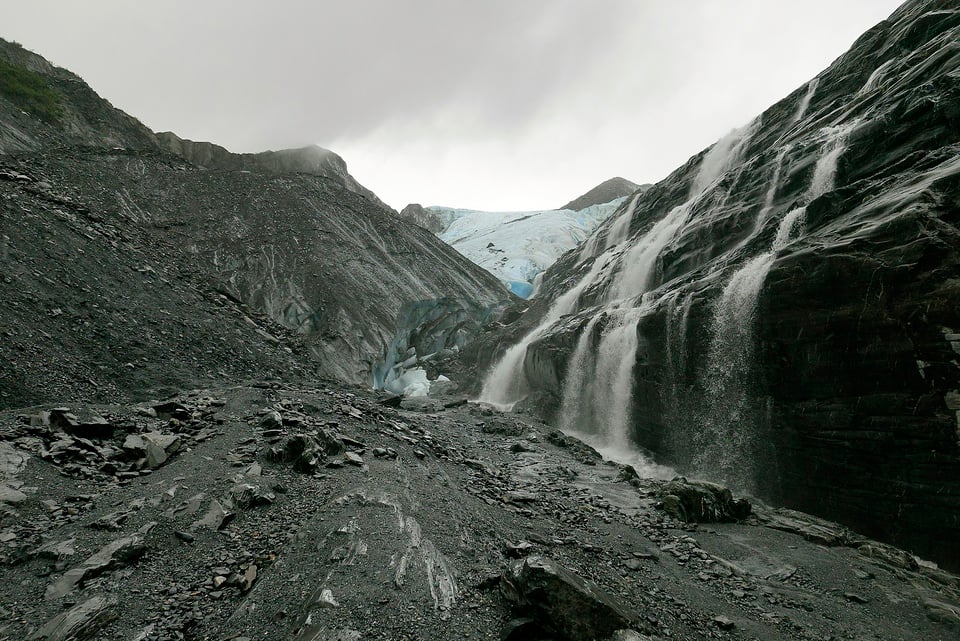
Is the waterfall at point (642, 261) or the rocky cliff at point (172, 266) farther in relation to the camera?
the waterfall at point (642, 261)

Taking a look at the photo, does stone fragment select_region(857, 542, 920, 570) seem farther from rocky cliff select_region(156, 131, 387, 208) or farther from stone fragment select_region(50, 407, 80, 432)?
Answer: rocky cliff select_region(156, 131, 387, 208)

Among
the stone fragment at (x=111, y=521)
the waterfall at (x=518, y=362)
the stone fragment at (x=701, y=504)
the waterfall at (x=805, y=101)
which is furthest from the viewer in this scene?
the waterfall at (x=518, y=362)

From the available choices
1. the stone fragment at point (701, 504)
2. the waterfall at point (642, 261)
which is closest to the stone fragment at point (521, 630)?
the stone fragment at point (701, 504)

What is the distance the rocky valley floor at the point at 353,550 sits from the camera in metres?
3.51

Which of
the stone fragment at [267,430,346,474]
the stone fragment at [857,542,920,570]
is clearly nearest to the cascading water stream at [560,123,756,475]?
the stone fragment at [857,542,920,570]

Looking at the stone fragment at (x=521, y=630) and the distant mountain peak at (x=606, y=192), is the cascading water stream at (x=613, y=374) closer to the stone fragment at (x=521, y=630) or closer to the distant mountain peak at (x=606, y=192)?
the stone fragment at (x=521, y=630)

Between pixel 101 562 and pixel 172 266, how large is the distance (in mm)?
14138

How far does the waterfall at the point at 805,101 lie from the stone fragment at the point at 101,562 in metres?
28.5

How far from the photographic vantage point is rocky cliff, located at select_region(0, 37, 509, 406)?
8875 mm

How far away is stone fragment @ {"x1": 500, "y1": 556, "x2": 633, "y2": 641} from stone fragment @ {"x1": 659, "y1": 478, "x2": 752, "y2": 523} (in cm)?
→ 525

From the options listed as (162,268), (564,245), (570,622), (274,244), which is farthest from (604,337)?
(564,245)

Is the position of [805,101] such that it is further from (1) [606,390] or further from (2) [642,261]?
(1) [606,390]

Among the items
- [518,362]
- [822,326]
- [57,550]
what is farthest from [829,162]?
[57,550]

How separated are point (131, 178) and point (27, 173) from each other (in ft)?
39.4
